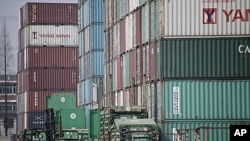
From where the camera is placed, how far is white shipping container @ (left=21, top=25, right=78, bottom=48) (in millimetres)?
97812

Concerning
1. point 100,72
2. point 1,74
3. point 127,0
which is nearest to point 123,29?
point 127,0

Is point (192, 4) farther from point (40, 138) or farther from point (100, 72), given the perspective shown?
point (100, 72)

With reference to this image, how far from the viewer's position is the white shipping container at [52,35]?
321 feet

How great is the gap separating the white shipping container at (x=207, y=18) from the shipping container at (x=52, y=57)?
5307cm

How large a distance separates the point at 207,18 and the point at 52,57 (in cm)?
5429

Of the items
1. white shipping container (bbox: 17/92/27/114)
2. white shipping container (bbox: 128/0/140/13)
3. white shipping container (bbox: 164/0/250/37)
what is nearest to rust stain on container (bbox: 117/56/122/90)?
white shipping container (bbox: 128/0/140/13)

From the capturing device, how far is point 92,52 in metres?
77.6

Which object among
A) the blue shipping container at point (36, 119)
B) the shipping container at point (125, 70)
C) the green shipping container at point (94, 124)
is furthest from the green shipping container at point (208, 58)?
the blue shipping container at point (36, 119)

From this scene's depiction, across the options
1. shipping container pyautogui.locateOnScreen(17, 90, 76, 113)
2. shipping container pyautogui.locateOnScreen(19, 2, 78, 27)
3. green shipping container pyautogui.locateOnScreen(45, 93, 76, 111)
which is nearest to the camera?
green shipping container pyautogui.locateOnScreen(45, 93, 76, 111)

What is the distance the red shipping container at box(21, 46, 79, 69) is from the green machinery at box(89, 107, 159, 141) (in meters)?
47.8

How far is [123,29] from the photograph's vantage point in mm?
56688

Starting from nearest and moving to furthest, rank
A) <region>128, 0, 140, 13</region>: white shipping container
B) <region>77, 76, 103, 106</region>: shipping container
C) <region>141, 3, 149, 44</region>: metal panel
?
<region>141, 3, 149, 44</region>: metal panel < <region>128, 0, 140, 13</region>: white shipping container < <region>77, 76, 103, 106</region>: shipping container

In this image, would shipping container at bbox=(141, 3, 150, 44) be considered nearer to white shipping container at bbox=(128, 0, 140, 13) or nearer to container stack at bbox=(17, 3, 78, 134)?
white shipping container at bbox=(128, 0, 140, 13)

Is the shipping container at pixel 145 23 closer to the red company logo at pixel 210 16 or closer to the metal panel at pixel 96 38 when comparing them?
the red company logo at pixel 210 16
